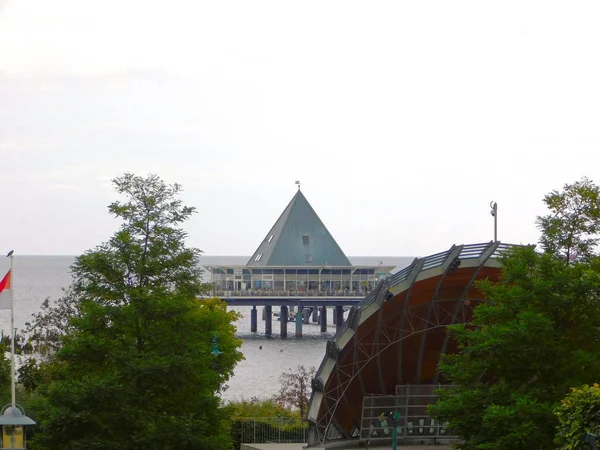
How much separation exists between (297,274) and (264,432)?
103 m

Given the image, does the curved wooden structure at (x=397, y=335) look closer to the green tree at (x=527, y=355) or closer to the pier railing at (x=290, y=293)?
the green tree at (x=527, y=355)

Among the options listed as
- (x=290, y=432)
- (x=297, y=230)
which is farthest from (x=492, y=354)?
(x=297, y=230)

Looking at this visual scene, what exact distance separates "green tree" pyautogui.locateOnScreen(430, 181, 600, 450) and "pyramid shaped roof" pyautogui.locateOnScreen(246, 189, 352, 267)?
119 meters

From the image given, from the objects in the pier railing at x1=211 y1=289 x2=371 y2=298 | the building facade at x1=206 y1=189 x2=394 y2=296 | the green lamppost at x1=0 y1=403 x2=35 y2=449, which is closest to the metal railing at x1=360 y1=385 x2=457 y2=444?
the green lamppost at x1=0 y1=403 x2=35 y2=449

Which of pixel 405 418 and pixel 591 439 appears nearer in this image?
pixel 591 439

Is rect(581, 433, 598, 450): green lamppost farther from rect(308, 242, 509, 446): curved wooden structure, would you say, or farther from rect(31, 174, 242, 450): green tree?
rect(308, 242, 509, 446): curved wooden structure

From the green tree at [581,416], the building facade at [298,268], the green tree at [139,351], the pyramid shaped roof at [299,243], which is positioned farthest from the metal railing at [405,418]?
the pyramid shaped roof at [299,243]

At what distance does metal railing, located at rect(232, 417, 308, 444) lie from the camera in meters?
45.6

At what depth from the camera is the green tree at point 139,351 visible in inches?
1132

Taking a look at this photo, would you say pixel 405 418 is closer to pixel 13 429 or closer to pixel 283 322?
pixel 13 429

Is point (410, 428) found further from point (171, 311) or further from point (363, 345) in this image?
point (171, 311)

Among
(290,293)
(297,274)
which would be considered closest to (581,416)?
(290,293)

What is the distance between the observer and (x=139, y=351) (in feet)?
99.1

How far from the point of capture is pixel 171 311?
97.2 feet
